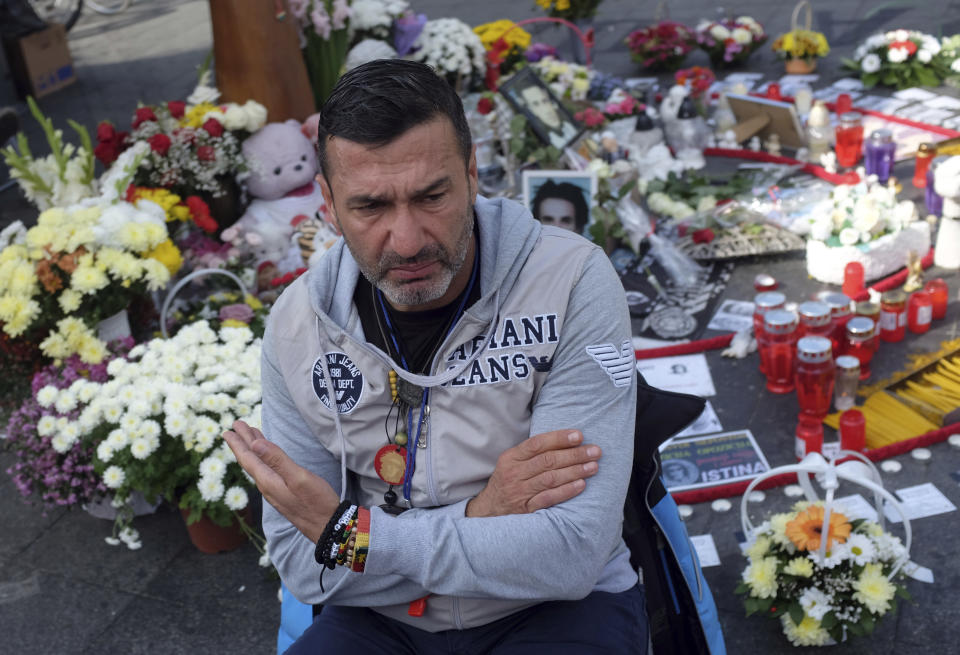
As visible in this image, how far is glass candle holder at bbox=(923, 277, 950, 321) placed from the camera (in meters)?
4.49

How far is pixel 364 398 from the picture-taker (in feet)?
7.49

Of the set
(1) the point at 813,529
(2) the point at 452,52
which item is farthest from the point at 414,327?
(2) the point at 452,52

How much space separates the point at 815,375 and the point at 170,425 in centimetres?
244

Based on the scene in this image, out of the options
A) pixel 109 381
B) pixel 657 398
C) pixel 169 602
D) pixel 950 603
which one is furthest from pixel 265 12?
pixel 950 603

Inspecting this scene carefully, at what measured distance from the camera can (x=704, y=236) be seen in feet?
17.7

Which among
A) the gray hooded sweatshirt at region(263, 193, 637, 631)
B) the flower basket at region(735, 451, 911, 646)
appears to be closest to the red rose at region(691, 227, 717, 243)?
the flower basket at region(735, 451, 911, 646)

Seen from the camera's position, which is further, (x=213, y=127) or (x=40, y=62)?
(x=40, y=62)

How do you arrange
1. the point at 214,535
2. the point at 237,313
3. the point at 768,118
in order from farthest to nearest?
1. the point at 768,118
2. the point at 237,313
3. the point at 214,535

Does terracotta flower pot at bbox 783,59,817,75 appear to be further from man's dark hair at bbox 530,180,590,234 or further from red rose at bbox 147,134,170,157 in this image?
red rose at bbox 147,134,170,157

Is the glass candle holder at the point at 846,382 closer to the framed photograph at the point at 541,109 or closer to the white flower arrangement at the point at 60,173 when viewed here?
the framed photograph at the point at 541,109

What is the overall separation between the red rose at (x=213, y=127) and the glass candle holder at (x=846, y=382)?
335cm

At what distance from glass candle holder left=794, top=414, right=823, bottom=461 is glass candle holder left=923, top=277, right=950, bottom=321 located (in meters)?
1.17

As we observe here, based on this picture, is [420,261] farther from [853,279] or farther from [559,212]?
[853,279]

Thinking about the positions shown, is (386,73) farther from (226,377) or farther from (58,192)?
(58,192)
